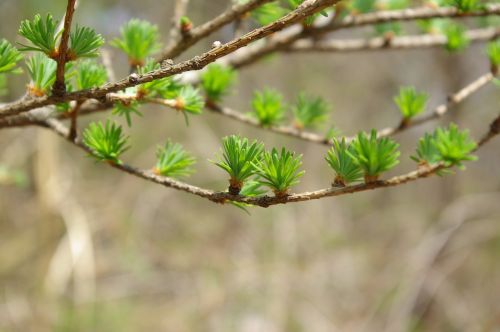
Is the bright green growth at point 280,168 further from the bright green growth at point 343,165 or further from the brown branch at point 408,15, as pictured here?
the brown branch at point 408,15

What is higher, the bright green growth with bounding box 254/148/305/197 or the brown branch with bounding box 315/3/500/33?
the brown branch with bounding box 315/3/500/33

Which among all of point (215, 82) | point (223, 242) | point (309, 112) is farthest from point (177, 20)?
point (223, 242)

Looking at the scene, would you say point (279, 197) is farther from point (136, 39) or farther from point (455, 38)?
point (455, 38)

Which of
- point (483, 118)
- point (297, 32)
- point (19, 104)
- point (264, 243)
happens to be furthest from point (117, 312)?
point (483, 118)

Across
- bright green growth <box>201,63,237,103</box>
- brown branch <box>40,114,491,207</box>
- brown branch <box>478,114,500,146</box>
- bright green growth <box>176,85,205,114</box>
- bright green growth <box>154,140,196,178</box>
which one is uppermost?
bright green growth <box>201,63,237,103</box>

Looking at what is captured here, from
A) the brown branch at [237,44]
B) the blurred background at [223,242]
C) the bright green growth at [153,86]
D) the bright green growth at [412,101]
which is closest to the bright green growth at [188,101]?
the bright green growth at [153,86]

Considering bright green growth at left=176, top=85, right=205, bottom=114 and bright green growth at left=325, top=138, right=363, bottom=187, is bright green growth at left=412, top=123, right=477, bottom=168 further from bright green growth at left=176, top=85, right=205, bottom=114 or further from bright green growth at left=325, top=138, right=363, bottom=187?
bright green growth at left=176, top=85, right=205, bottom=114

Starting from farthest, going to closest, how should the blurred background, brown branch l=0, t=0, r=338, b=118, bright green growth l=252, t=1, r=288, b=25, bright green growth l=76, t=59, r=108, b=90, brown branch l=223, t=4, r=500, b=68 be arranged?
the blurred background < brown branch l=223, t=4, r=500, b=68 < bright green growth l=252, t=1, r=288, b=25 < bright green growth l=76, t=59, r=108, b=90 < brown branch l=0, t=0, r=338, b=118

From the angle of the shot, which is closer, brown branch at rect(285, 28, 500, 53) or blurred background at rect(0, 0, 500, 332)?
brown branch at rect(285, 28, 500, 53)

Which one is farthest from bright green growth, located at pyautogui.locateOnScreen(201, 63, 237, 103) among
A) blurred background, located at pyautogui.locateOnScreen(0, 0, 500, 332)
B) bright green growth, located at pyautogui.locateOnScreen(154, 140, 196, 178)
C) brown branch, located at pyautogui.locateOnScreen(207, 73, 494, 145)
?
blurred background, located at pyautogui.locateOnScreen(0, 0, 500, 332)
